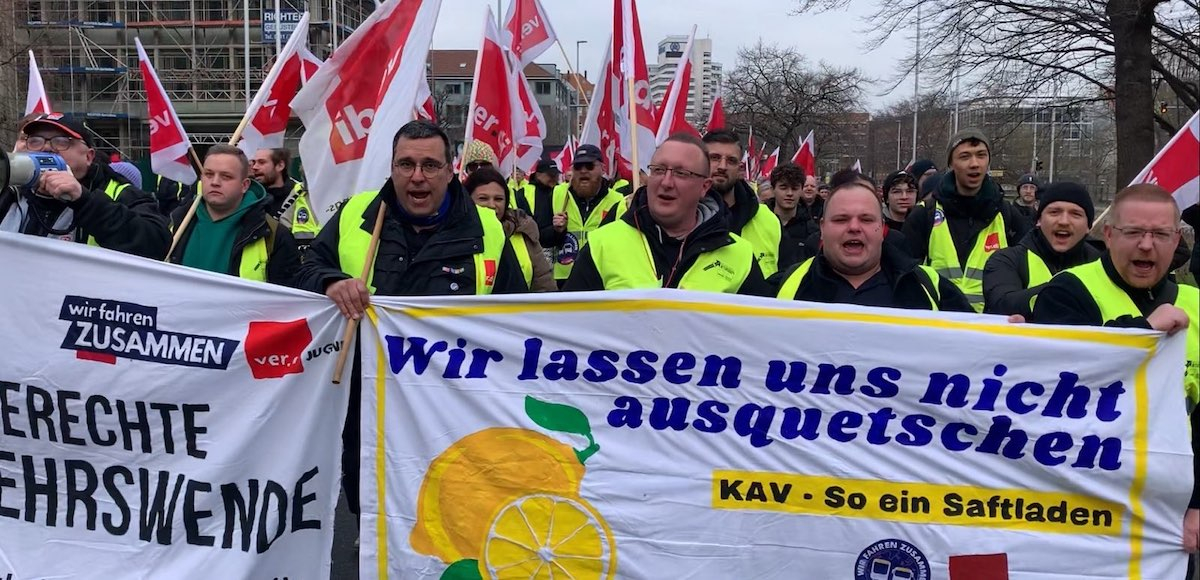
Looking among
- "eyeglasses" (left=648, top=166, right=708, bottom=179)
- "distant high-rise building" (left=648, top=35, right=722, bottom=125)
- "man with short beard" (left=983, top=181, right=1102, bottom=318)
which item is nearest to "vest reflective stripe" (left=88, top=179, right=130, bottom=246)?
"eyeglasses" (left=648, top=166, right=708, bottom=179)

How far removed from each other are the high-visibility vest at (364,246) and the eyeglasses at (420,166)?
0.74ft

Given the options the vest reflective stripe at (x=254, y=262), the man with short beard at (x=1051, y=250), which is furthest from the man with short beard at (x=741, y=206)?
the vest reflective stripe at (x=254, y=262)

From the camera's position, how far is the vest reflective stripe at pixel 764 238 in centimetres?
586

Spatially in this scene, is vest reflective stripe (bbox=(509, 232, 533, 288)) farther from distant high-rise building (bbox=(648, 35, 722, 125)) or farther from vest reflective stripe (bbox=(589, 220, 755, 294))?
distant high-rise building (bbox=(648, 35, 722, 125))

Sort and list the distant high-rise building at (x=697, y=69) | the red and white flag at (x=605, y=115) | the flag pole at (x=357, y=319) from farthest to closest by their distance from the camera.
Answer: the distant high-rise building at (x=697, y=69) → the red and white flag at (x=605, y=115) → the flag pole at (x=357, y=319)

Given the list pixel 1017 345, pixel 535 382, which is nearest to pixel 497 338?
pixel 535 382

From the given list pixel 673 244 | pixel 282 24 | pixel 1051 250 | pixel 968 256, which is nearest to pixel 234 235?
pixel 673 244

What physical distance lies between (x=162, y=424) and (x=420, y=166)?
4.17 ft

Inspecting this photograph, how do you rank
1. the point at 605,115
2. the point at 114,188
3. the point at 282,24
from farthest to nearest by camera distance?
1. the point at 282,24
2. the point at 605,115
3. the point at 114,188

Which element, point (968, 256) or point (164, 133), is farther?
point (164, 133)

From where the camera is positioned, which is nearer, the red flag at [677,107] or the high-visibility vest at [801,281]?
the high-visibility vest at [801,281]

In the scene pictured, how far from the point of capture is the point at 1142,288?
327 cm

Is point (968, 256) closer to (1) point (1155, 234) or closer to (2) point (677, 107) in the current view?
(2) point (677, 107)

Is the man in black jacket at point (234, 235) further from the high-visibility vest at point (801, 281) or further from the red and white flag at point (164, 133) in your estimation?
the high-visibility vest at point (801, 281)
